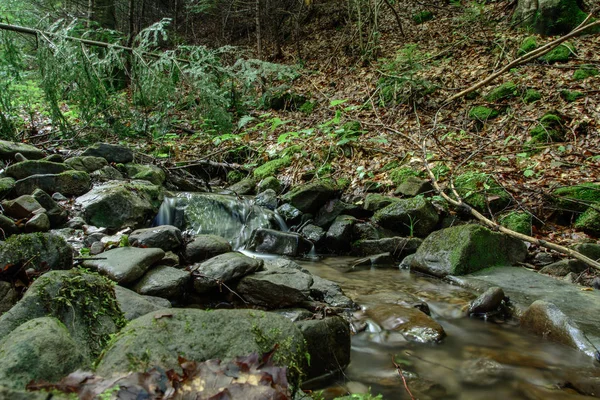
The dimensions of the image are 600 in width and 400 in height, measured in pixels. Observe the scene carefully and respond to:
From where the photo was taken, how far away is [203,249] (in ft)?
14.3

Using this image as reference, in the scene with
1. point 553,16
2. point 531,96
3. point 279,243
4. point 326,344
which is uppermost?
point 553,16

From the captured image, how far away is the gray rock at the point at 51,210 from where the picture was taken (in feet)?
16.1

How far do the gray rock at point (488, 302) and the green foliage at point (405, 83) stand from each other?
22.4 feet

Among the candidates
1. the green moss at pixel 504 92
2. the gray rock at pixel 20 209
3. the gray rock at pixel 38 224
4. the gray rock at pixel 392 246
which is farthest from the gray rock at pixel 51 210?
the green moss at pixel 504 92

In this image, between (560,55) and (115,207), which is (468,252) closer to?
(115,207)

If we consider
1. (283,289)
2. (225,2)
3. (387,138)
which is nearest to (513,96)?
(387,138)

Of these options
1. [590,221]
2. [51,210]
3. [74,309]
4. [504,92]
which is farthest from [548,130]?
[51,210]

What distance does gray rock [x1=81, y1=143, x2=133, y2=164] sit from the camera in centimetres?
797

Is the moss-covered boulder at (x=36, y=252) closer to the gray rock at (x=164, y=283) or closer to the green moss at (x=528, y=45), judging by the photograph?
the gray rock at (x=164, y=283)

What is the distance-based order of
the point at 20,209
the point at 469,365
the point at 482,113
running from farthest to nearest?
the point at 482,113 → the point at 20,209 → the point at 469,365

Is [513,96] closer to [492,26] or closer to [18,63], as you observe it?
[492,26]

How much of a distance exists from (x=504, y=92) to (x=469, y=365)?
7.74 metres

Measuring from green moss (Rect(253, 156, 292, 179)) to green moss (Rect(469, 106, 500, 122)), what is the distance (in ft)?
14.1

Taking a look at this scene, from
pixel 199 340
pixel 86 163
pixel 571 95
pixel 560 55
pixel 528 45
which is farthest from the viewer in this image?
pixel 528 45
